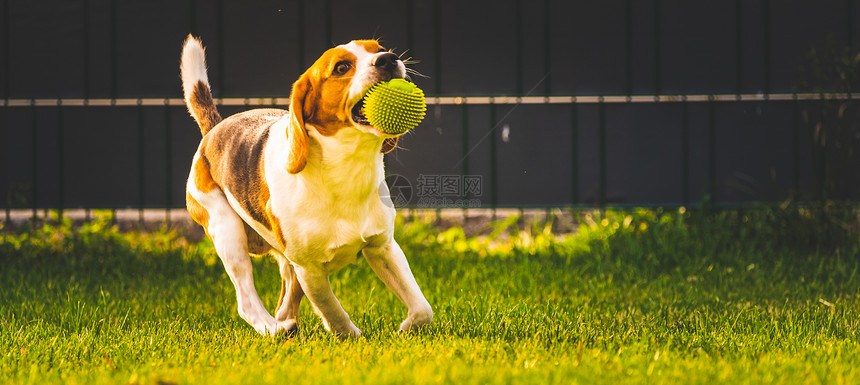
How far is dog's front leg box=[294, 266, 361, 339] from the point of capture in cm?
312

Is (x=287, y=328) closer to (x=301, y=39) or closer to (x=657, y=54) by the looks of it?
(x=301, y=39)

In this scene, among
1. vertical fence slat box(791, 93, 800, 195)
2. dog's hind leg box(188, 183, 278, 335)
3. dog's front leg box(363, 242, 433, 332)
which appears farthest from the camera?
vertical fence slat box(791, 93, 800, 195)

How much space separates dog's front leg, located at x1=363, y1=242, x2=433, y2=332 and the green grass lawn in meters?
0.10

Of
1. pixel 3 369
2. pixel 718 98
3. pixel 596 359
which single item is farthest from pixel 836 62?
pixel 3 369

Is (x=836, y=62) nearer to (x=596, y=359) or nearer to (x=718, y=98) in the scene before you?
(x=718, y=98)

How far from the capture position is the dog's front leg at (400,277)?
3.20m

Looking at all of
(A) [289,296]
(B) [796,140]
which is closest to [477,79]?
(B) [796,140]

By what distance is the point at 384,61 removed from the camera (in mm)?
2709

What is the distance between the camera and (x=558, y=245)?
20.1 feet

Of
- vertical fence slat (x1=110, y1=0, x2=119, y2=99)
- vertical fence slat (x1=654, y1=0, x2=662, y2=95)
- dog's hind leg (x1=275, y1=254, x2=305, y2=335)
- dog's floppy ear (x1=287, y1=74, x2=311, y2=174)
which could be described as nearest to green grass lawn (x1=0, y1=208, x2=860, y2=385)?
dog's hind leg (x1=275, y1=254, x2=305, y2=335)

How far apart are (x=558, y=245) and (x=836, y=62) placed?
7.86 ft

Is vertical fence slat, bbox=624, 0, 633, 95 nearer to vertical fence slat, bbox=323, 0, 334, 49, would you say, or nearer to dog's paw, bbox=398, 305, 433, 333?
vertical fence slat, bbox=323, 0, 334, 49

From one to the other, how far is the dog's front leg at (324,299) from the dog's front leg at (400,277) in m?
0.20

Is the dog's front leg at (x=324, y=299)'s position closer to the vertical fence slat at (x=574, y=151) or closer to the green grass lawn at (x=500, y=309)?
the green grass lawn at (x=500, y=309)
